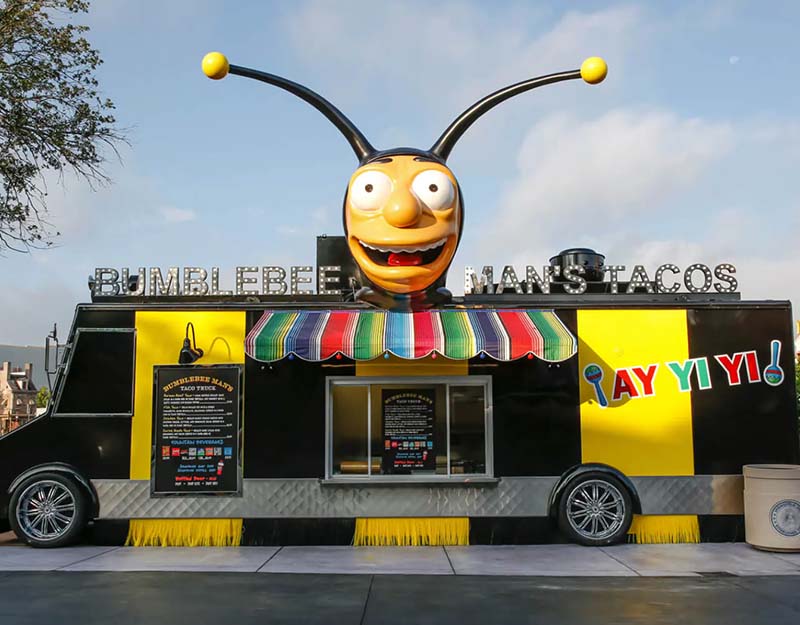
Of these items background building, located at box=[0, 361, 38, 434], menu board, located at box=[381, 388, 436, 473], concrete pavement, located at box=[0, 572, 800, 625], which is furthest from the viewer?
background building, located at box=[0, 361, 38, 434]

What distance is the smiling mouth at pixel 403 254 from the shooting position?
9.19 metres

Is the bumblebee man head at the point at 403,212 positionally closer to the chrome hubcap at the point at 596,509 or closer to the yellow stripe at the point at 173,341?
the yellow stripe at the point at 173,341

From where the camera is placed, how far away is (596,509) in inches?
375

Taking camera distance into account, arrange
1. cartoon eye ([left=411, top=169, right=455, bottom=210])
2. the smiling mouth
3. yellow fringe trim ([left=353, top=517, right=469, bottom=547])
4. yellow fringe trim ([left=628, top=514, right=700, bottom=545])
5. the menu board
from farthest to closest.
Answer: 1. the menu board
2. yellow fringe trim ([left=628, top=514, right=700, bottom=545])
3. yellow fringe trim ([left=353, top=517, right=469, bottom=547])
4. the smiling mouth
5. cartoon eye ([left=411, top=169, right=455, bottom=210])

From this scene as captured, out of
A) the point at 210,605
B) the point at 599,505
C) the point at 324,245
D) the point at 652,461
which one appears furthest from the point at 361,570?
the point at 324,245

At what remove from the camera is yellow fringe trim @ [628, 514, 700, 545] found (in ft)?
31.5

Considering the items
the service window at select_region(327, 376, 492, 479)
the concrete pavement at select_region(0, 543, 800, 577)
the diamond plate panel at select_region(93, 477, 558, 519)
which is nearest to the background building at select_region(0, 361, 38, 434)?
the diamond plate panel at select_region(93, 477, 558, 519)

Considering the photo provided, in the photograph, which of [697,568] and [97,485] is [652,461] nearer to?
[697,568]

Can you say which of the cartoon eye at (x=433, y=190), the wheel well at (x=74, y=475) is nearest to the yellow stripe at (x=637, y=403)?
the cartoon eye at (x=433, y=190)

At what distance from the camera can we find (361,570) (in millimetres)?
7992

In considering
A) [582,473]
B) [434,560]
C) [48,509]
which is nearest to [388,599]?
[434,560]

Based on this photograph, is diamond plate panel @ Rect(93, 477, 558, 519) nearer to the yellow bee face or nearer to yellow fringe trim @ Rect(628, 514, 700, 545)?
yellow fringe trim @ Rect(628, 514, 700, 545)

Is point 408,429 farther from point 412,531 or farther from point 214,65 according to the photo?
point 214,65

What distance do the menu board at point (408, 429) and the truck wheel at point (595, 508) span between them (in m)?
1.79
